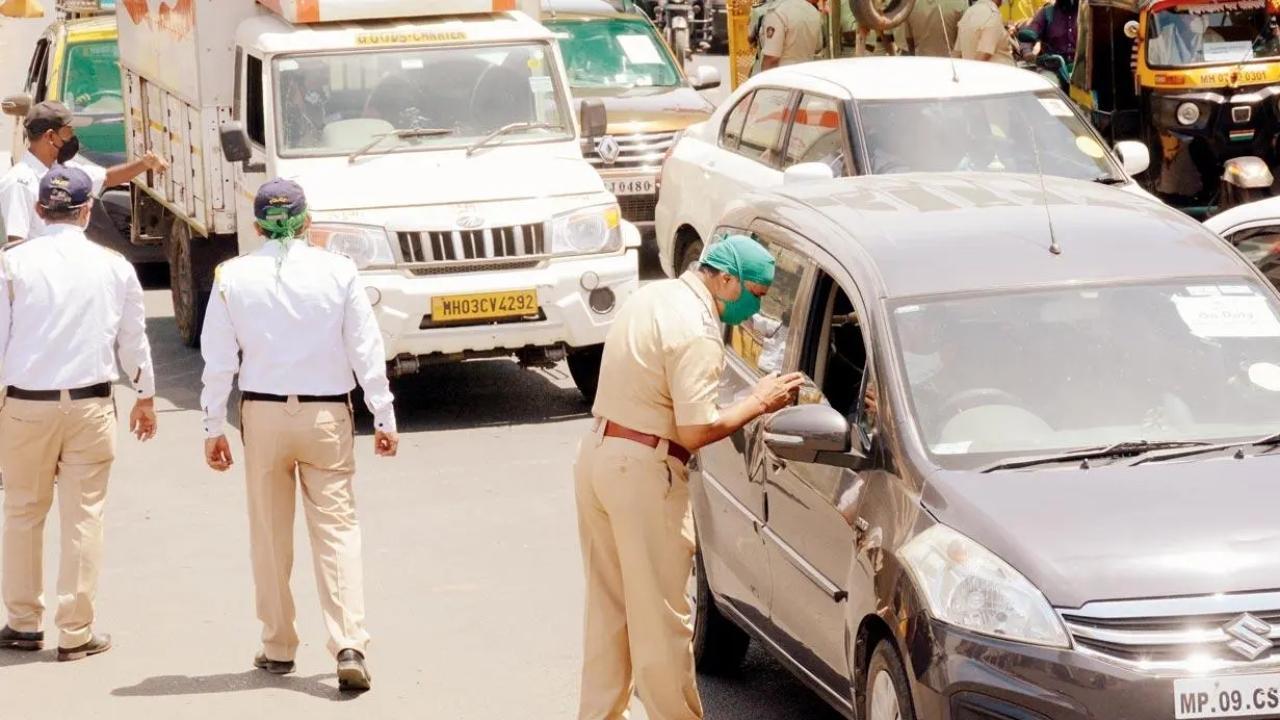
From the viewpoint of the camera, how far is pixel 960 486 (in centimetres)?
568

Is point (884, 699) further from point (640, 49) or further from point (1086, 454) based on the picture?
point (640, 49)

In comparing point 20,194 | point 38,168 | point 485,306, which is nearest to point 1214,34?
point 485,306

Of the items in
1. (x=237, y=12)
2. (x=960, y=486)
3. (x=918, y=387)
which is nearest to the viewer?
(x=960, y=486)

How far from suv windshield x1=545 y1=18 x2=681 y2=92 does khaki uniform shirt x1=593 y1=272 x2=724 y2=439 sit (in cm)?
1175

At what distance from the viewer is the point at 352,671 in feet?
25.5

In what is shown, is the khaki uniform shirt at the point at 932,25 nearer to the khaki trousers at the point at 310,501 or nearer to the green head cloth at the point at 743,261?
the khaki trousers at the point at 310,501

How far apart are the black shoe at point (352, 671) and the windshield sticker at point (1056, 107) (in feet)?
20.4

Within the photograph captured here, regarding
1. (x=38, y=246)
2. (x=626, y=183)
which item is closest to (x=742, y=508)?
(x=38, y=246)

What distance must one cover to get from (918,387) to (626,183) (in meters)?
10.7

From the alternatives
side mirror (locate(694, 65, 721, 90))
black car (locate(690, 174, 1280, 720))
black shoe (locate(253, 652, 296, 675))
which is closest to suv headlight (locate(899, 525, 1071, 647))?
black car (locate(690, 174, 1280, 720))

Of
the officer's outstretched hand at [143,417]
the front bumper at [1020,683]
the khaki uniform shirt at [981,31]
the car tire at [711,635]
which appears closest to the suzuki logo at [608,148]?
the khaki uniform shirt at [981,31]

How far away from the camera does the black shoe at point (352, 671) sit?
7.77 m

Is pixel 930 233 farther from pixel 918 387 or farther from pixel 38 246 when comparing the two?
pixel 38 246

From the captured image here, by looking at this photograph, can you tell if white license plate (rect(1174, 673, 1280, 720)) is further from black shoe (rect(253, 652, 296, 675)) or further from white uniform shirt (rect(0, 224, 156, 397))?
white uniform shirt (rect(0, 224, 156, 397))
